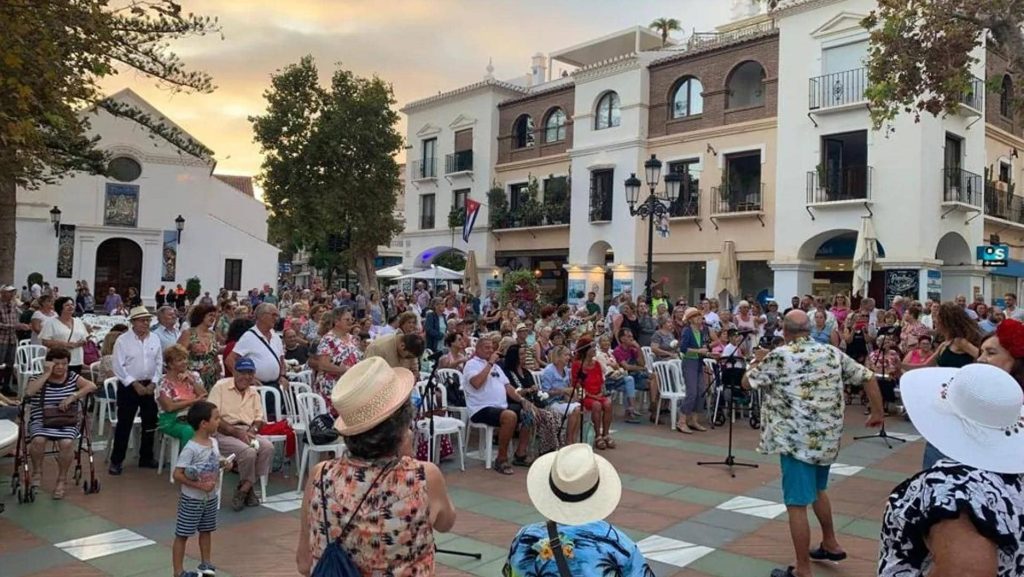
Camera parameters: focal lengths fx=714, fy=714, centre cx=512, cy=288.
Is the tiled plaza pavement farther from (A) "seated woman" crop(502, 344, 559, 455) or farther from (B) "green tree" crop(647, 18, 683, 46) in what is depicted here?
(B) "green tree" crop(647, 18, 683, 46)

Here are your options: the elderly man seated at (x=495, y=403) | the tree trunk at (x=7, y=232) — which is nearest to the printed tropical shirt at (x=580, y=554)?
the elderly man seated at (x=495, y=403)

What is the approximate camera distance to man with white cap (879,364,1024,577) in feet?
5.72

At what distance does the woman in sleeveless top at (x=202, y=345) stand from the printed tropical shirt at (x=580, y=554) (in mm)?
5801

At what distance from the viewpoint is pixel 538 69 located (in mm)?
34656

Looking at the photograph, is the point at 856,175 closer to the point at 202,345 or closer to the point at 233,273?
the point at 202,345

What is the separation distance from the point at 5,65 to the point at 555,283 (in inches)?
958

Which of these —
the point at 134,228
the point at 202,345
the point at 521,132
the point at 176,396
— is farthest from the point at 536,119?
the point at 176,396

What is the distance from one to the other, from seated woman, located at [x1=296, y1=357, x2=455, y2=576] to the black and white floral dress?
53.4 inches

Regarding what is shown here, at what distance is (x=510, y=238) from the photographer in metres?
29.8

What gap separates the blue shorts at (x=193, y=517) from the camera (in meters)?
4.24

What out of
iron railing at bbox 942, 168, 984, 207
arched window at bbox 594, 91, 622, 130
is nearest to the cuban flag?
arched window at bbox 594, 91, 622, 130

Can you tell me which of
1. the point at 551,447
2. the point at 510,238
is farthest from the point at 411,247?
the point at 551,447

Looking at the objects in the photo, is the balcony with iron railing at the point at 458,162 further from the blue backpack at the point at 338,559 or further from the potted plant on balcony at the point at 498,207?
the blue backpack at the point at 338,559

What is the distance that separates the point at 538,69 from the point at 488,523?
31.7 meters
